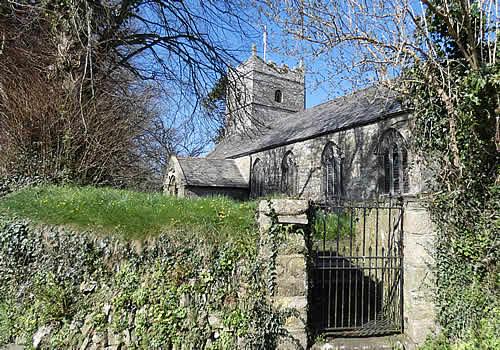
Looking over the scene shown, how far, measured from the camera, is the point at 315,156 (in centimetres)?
1702

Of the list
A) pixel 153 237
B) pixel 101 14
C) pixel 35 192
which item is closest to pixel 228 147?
pixel 101 14

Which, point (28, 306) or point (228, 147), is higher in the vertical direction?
point (228, 147)

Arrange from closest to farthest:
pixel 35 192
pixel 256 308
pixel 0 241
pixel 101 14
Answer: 1. pixel 256 308
2. pixel 0 241
3. pixel 35 192
4. pixel 101 14

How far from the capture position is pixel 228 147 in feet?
92.9

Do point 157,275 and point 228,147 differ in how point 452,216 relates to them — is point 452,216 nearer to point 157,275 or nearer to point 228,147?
point 157,275

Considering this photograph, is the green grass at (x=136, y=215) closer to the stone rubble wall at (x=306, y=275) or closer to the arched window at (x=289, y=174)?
the stone rubble wall at (x=306, y=275)

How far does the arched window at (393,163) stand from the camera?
1287 cm

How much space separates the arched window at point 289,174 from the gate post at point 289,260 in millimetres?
13694

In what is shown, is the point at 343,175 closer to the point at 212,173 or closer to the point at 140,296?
the point at 212,173

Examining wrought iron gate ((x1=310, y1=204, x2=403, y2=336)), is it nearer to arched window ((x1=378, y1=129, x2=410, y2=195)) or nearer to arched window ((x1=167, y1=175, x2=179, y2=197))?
arched window ((x1=378, y1=129, x2=410, y2=195))

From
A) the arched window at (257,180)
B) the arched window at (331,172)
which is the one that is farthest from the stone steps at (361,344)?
the arched window at (257,180)

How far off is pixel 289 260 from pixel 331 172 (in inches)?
485

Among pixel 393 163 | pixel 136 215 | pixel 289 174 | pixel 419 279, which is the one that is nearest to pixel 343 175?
pixel 393 163

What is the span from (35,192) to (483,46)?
27.5 ft
